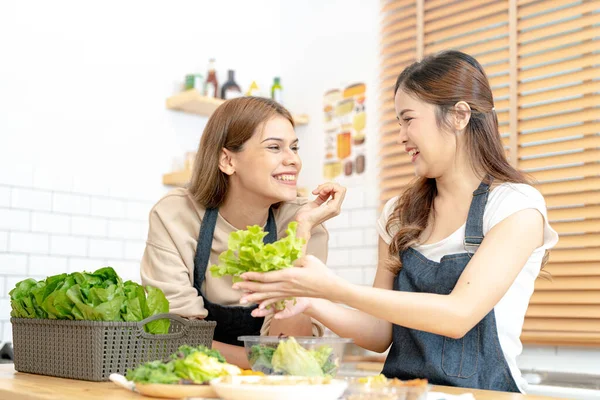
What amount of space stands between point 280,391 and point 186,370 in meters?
0.26

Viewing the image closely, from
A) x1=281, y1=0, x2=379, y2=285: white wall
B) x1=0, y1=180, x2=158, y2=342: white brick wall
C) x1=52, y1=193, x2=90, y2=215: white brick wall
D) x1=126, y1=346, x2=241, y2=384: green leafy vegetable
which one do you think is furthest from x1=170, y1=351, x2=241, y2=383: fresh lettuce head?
x1=281, y1=0, x2=379, y2=285: white wall

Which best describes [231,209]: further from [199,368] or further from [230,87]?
[230,87]

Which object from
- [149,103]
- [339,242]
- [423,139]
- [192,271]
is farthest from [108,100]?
[423,139]

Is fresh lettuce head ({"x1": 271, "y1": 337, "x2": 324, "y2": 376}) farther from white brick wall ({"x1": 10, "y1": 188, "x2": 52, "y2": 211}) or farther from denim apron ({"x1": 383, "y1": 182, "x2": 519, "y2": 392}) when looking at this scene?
white brick wall ({"x1": 10, "y1": 188, "x2": 52, "y2": 211})

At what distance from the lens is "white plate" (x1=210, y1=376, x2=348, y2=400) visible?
4.50 ft

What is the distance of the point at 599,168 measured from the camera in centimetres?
375

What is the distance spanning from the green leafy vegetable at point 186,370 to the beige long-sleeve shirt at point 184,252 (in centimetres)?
83

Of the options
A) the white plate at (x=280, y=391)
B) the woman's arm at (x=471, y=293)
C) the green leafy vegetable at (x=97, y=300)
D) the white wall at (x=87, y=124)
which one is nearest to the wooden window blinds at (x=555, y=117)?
the woman's arm at (x=471, y=293)

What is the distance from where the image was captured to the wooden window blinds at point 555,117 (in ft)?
12.3

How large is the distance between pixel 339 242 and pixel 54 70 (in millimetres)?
2138

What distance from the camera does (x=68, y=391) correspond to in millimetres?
1645

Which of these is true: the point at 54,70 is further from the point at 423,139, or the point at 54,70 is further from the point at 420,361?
the point at 420,361

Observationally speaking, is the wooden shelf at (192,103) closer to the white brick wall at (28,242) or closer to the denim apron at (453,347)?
the white brick wall at (28,242)

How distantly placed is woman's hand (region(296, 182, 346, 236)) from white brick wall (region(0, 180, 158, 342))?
84.8 inches
